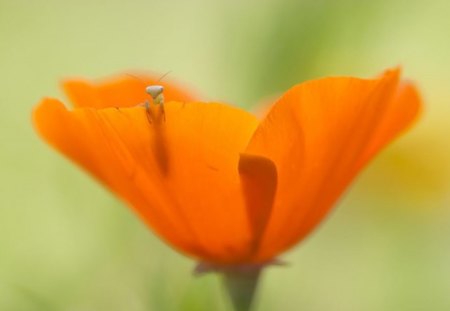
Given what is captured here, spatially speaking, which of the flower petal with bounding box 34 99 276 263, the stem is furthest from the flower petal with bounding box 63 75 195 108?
the stem

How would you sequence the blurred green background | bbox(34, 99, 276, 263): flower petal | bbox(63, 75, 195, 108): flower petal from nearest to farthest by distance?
1. bbox(34, 99, 276, 263): flower petal
2. bbox(63, 75, 195, 108): flower petal
3. the blurred green background

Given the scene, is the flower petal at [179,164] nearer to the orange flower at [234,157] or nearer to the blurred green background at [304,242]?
the orange flower at [234,157]

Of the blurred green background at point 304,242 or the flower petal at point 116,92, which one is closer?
the flower petal at point 116,92

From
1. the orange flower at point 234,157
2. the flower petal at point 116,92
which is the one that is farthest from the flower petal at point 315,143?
the flower petal at point 116,92

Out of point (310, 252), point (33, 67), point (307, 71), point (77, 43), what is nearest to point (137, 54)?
point (77, 43)

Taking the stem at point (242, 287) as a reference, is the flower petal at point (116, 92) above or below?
above

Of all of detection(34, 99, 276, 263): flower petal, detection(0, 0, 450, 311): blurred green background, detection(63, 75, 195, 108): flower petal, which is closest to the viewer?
detection(34, 99, 276, 263): flower petal

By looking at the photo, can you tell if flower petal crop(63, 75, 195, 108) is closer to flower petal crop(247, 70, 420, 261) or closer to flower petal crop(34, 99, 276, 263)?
flower petal crop(34, 99, 276, 263)
